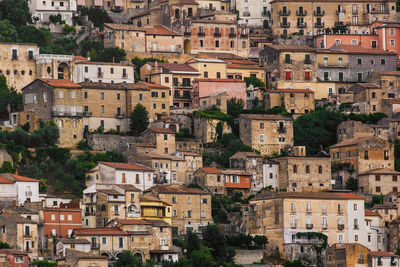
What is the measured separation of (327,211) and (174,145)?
48.9ft

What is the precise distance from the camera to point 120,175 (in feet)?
348

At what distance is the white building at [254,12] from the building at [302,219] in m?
42.2

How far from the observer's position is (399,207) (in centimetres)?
10969

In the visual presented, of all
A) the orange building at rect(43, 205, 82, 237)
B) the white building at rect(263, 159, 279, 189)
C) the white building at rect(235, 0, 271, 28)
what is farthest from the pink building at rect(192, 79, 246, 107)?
the orange building at rect(43, 205, 82, 237)

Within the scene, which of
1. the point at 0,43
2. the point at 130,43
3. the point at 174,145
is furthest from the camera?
the point at 130,43

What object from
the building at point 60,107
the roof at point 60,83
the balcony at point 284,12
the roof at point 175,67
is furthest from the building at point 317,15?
the building at point 60,107

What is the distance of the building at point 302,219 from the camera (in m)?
103

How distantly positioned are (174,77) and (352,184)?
19391 millimetres

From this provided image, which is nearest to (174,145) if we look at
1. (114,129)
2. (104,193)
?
(114,129)

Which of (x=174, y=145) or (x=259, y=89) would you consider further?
(x=259, y=89)

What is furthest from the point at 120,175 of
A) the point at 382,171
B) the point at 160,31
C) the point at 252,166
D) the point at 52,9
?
the point at 52,9

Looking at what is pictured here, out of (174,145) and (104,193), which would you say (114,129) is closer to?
(174,145)

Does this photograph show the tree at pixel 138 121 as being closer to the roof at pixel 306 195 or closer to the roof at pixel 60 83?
the roof at pixel 60 83

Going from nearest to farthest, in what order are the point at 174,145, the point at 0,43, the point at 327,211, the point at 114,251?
the point at 114,251, the point at 327,211, the point at 174,145, the point at 0,43
